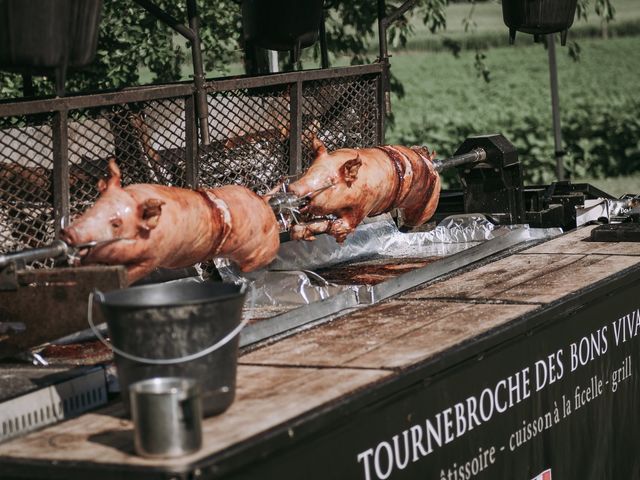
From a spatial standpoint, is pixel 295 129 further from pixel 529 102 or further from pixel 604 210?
pixel 529 102

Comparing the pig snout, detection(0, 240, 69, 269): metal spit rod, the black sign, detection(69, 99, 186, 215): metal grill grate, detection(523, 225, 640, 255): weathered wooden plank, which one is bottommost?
the black sign

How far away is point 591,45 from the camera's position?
81.0 feet

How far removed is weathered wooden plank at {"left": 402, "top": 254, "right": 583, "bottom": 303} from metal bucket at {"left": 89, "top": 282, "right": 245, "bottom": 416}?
56.2 inches

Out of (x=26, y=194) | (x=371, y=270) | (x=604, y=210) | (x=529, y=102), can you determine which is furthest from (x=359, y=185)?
(x=529, y=102)

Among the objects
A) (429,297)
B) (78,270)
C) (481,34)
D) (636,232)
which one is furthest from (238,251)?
(481,34)

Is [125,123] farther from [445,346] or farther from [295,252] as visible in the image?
[445,346]

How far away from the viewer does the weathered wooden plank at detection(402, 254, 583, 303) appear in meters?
3.90

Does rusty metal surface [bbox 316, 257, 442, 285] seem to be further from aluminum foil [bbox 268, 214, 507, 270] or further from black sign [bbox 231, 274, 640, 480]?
black sign [bbox 231, 274, 640, 480]

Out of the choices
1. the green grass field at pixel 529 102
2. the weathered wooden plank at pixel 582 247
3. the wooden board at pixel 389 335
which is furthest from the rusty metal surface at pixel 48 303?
the green grass field at pixel 529 102

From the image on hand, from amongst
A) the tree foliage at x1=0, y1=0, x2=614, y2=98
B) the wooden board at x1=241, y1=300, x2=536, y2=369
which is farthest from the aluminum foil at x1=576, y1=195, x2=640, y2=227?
the tree foliage at x1=0, y1=0, x2=614, y2=98

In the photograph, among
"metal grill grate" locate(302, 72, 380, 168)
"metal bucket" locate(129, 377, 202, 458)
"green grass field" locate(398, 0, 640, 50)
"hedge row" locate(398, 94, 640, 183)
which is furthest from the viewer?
"green grass field" locate(398, 0, 640, 50)

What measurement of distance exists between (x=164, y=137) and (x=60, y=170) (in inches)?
20.7

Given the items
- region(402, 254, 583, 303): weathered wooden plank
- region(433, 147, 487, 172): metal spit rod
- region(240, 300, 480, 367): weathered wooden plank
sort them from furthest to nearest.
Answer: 1. region(433, 147, 487, 172): metal spit rod
2. region(402, 254, 583, 303): weathered wooden plank
3. region(240, 300, 480, 367): weathered wooden plank

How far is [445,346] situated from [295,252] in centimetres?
145
